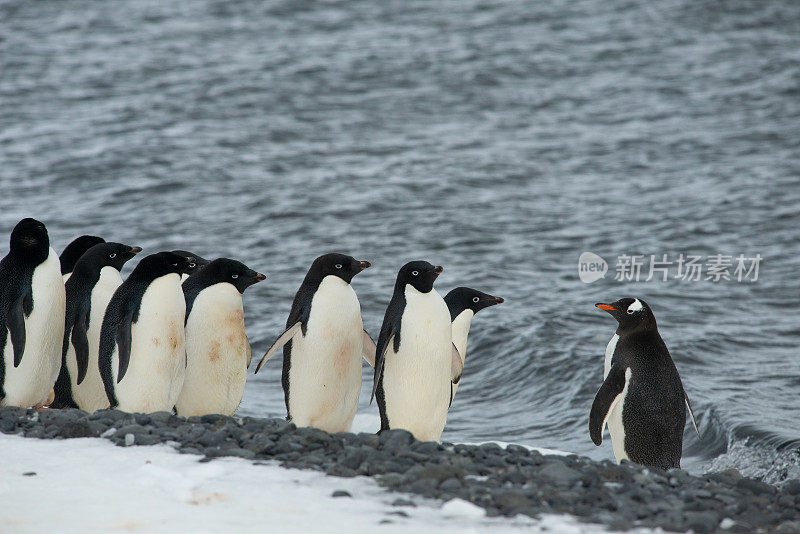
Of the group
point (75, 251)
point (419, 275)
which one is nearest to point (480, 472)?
point (419, 275)

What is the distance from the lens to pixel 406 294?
5.68 metres

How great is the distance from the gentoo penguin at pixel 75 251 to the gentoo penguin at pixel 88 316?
16.8 inches

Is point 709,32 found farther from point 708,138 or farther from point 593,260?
point 593,260

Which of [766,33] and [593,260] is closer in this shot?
[593,260]

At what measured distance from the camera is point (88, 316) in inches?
231

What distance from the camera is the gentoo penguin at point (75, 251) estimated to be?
6.46 metres

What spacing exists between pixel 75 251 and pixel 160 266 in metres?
1.21

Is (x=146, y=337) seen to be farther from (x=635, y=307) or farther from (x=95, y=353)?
(x=635, y=307)

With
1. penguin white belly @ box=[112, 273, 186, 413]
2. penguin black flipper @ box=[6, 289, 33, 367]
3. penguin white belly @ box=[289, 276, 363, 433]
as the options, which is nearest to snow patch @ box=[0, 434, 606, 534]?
penguin white belly @ box=[112, 273, 186, 413]

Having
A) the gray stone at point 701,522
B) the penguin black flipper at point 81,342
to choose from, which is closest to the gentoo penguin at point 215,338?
the penguin black flipper at point 81,342

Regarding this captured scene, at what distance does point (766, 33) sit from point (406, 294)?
21.4 m

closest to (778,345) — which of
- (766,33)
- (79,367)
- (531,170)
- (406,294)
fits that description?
(406,294)

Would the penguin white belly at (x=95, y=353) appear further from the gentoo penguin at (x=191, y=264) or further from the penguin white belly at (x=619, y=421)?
the penguin white belly at (x=619, y=421)

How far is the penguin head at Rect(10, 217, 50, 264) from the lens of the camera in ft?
18.6
